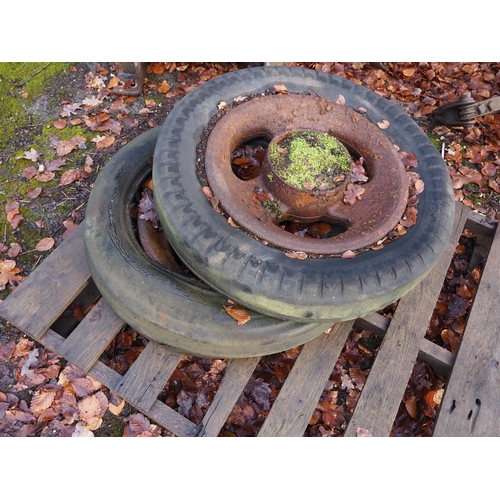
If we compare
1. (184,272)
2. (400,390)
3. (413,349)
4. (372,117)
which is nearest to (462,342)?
(413,349)

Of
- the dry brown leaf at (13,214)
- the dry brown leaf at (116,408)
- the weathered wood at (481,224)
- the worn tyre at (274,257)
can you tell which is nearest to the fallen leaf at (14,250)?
the dry brown leaf at (13,214)

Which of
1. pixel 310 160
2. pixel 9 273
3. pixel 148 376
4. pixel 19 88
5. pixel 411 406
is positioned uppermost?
pixel 19 88

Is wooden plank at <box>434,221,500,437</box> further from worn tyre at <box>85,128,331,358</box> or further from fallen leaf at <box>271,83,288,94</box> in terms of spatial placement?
fallen leaf at <box>271,83,288,94</box>

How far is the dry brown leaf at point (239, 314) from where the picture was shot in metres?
2.18

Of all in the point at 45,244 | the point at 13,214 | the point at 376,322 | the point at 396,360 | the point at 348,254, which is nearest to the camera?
the point at 348,254

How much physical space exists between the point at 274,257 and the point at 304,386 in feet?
2.56

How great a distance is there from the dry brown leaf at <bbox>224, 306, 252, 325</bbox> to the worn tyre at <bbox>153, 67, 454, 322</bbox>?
13cm

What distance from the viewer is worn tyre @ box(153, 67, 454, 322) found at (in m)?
1.99

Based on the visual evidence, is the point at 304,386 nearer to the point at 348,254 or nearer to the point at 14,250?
the point at 348,254

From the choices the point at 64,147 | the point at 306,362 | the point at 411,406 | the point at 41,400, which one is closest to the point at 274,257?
the point at 306,362

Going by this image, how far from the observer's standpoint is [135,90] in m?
3.68

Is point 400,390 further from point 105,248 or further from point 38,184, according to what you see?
point 38,184

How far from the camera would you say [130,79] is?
3756mm

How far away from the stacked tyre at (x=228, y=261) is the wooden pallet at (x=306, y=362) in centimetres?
16
